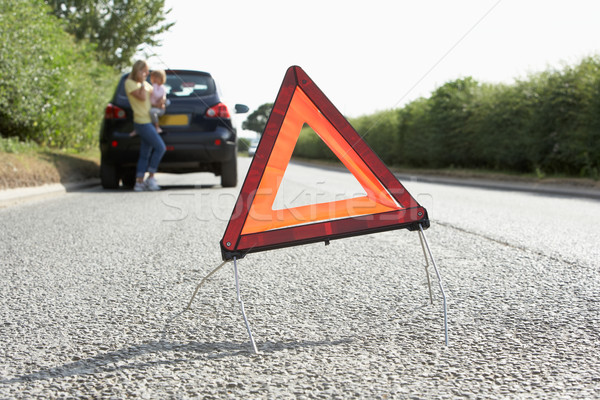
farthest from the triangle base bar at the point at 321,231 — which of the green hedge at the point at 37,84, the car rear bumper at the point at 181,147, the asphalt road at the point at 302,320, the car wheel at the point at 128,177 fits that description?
the green hedge at the point at 37,84

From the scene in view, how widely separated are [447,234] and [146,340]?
369 cm

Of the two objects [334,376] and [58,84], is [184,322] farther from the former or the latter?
[58,84]

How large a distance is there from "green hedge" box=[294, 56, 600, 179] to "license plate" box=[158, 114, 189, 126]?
305 cm

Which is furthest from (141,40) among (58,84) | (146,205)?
(146,205)

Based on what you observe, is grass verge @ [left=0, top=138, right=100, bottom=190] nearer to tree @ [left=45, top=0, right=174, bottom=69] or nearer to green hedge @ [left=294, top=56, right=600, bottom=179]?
green hedge @ [left=294, top=56, right=600, bottom=179]

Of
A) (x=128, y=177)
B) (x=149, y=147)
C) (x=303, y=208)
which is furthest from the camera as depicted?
(x=128, y=177)

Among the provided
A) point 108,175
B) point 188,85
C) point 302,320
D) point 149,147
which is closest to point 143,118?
point 149,147

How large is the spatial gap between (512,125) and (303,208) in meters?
17.2

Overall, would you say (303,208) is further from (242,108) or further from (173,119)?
(173,119)

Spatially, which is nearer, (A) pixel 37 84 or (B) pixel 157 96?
(B) pixel 157 96

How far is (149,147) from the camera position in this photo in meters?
9.04

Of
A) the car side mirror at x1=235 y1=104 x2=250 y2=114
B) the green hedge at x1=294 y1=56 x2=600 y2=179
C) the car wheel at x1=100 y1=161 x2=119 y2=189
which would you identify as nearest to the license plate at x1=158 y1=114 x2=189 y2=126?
the car wheel at x1=100 y1=161 x2=119 y2=189

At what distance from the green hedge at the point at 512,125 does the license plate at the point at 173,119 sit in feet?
9.99

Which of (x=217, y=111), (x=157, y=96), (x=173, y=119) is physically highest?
(x=157, y=96)
